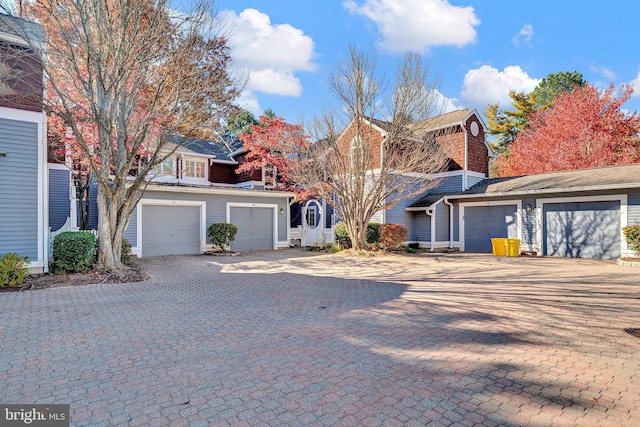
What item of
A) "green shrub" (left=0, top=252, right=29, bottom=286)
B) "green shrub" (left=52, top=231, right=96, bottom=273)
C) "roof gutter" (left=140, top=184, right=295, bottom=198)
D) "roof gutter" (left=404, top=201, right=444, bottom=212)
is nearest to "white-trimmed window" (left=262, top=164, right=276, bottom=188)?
"roof gutter" (left=140, top=184, right=295, bottom=198)

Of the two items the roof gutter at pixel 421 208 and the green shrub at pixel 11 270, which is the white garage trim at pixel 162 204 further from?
the roof gutter at pixel 421 208

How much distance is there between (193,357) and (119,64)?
8338mm

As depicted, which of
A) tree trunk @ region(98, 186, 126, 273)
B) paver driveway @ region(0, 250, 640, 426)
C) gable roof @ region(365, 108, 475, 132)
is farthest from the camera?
gable roof @ region(365, 108, 475, 132)

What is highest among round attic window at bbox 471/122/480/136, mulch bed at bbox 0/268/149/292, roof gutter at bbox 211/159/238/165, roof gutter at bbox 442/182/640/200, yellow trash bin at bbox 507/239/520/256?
round attic window at bbox 471/122/480/136

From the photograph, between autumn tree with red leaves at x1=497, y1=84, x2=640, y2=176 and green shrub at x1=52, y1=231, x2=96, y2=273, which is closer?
green shrub at x1=52, y1=231, x2=96, y2=273

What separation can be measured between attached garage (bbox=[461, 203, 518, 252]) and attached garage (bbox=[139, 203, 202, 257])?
43.4 ft

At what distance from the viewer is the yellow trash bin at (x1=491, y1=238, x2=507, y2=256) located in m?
15.1

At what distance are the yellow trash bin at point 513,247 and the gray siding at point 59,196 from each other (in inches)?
751

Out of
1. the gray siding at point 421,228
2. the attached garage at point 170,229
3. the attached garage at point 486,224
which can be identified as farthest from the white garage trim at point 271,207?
the attached garage at point 486,224

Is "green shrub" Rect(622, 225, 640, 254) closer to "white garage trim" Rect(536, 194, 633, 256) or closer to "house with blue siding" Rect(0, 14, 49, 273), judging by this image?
"white garage trim" Rect(536, 194, 633, 256)

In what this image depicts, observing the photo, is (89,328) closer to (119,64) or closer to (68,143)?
(119,64)

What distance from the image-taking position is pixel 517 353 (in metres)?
4.03

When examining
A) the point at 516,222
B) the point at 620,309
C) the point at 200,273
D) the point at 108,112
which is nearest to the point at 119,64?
the point at 108,112

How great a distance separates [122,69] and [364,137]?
9.16 metres
